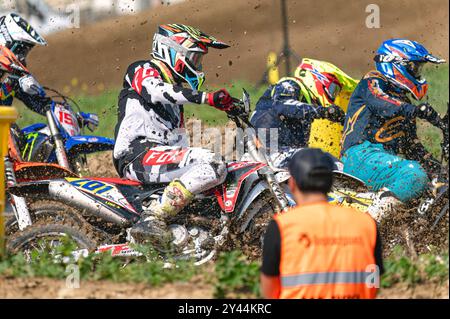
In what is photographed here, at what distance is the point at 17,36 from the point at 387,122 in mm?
4236

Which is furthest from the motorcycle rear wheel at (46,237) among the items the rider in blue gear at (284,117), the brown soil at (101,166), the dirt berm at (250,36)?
the dirt berm at (250,36)

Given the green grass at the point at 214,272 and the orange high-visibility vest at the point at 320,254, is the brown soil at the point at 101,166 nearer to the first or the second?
the green grass at the point at 214,272

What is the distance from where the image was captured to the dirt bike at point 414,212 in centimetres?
876

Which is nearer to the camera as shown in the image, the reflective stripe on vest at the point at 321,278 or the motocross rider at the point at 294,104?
the reflective stripe on vest at the point at 321,278

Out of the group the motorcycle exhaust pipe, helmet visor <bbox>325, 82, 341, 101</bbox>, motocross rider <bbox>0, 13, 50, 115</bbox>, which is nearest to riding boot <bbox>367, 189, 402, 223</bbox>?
helmet visor <bbox>325, 82, 341, 101</bbox>

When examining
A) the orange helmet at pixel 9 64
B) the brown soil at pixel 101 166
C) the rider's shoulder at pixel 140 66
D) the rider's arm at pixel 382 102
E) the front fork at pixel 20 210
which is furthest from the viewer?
the brown soil at pixel 101 166

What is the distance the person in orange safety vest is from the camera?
4.91 metres

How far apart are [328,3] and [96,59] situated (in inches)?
226

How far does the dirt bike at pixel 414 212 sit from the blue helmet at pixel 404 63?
744 millimetres

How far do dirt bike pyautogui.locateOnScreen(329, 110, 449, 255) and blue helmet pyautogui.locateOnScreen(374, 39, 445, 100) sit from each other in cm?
74

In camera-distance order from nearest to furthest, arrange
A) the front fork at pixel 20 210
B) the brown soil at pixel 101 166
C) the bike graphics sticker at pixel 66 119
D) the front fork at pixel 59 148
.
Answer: the front fork at pixel 20 210 → the front fork at pixel 59 148 → the bike graphics sticker at pixel 66 119 → the brown soil at pixel 101 166

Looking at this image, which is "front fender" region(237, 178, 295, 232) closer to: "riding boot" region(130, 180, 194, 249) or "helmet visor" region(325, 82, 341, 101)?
"riding boot" region(130, 180, 194, 249)

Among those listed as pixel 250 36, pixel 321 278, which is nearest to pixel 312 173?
pixel 321 278

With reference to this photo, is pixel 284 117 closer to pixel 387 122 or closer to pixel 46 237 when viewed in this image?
pixel 387 122
